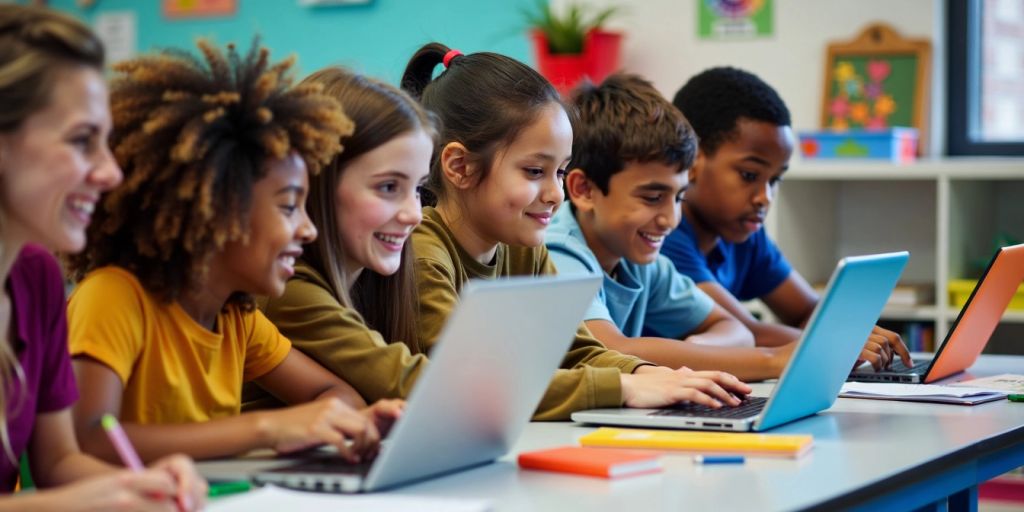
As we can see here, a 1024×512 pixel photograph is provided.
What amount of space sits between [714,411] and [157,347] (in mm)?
641

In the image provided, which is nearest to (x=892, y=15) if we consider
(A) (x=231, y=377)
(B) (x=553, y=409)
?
(B) (x=553, y=409)

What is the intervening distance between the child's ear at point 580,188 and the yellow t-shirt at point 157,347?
916 millimetres

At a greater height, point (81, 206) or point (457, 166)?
point (81, 206)

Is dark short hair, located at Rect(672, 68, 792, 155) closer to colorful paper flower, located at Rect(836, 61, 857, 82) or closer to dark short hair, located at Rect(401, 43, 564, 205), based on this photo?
dark short hair, located at Rect(401, 43, 564, 205)

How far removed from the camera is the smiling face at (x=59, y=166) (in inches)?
41.4

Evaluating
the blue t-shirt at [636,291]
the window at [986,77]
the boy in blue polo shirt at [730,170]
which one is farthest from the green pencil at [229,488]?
the window at [986,77]

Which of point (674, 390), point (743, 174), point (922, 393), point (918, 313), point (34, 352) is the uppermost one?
point (34, 352)

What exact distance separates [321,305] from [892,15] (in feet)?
8.62

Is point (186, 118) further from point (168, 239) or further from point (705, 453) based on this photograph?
point (705, 453)

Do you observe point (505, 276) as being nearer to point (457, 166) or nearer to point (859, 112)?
point (457, 166)

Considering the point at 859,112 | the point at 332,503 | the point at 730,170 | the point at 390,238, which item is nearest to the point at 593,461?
the point at 332,503

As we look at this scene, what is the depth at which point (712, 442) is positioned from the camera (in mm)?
1371

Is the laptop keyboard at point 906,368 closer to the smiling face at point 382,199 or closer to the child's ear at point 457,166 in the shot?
the child's ear at point 457,166

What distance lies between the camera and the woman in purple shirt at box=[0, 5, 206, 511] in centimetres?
98
